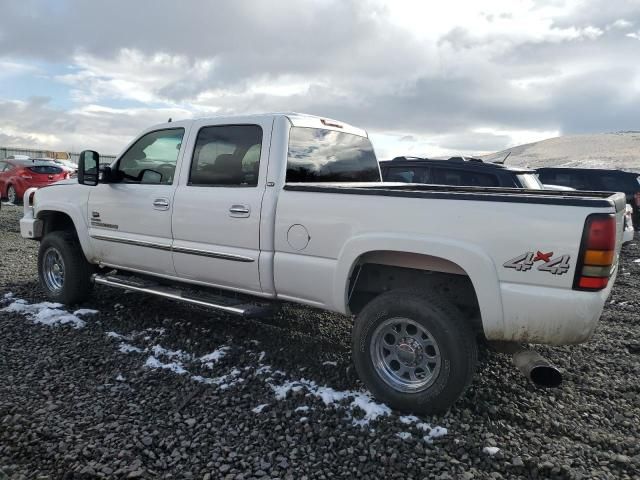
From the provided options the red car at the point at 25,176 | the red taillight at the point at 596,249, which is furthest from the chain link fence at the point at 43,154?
the red taillight at the point at 596,249

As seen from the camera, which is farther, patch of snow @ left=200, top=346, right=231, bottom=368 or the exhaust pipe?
patch of snow @ left=200, top=346, right=231, bottom=368

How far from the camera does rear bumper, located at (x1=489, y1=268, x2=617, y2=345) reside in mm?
2959

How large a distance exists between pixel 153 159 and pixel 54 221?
1.89 meters

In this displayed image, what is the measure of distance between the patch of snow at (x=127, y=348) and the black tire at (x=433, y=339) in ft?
6.66

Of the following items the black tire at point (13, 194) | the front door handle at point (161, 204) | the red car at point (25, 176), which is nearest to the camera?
the front door handle at point (161, 204)

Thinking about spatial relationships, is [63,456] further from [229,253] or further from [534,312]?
[534,312]

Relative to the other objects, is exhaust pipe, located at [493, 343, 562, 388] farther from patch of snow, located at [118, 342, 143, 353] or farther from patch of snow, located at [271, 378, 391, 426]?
patch of snow, located at [118, 342, 143, 353]

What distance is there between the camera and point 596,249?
9.46ft

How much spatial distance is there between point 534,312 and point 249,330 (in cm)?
279

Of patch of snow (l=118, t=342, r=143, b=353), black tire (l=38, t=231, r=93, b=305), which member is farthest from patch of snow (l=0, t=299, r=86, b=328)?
patch of snow (l=118, t=342, r=143, b=353)

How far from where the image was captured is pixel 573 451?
3.07 m

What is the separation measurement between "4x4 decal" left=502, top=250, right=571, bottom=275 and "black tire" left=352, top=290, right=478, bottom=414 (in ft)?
1.73

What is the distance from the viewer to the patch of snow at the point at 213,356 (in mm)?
4199

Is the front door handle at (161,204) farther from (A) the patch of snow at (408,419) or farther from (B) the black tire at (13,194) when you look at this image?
(B) the black tire at (13,194)
